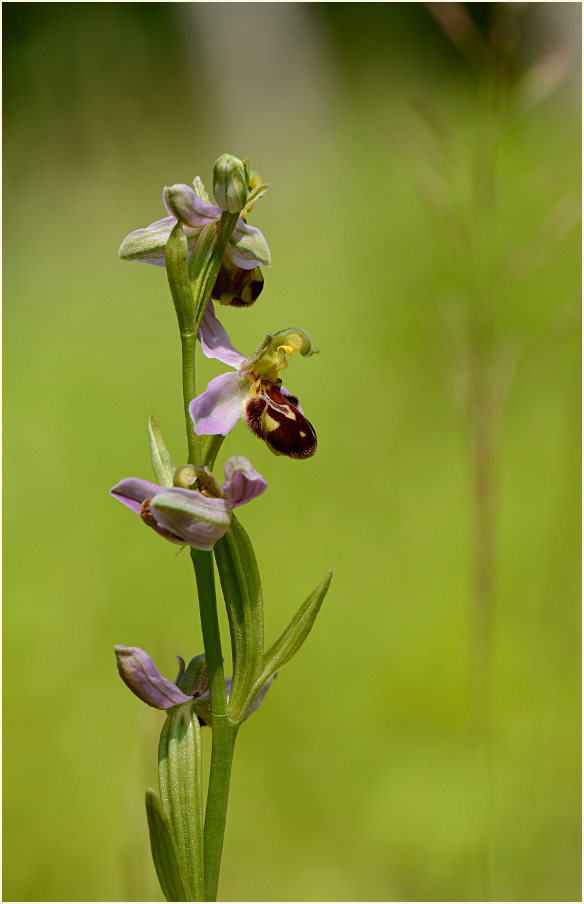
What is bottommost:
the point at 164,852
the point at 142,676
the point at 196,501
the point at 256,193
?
the point at 164,852

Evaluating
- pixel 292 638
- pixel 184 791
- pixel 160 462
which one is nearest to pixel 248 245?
pixel 160 462

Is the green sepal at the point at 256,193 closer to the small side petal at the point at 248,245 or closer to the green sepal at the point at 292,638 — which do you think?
the small side petal at the point at 248,245

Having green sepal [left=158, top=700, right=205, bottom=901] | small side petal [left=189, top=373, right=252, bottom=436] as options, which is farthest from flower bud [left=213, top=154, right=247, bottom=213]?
green sepal [left=158, top=700, right=205, bottom=901]

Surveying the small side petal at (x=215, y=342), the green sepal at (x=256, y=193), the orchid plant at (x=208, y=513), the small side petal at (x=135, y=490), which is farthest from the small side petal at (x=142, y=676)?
the green sepal at (x=256, y=193)

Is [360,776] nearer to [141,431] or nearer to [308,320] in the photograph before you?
[141,431]

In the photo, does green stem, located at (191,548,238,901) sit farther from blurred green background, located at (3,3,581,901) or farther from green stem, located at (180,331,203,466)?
blurred green background, located at (3,3,581,901)

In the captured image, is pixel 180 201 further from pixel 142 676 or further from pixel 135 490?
pixel 142 676

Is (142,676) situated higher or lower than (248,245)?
lower
